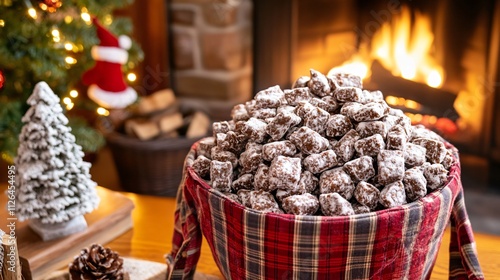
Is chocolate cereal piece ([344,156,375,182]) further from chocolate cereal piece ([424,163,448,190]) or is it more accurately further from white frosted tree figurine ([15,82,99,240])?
white frosted tree figurine ([15,82,99,240])

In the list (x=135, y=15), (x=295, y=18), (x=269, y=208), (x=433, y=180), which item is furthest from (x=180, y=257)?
(x=135, y=15)

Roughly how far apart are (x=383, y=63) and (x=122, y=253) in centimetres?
130

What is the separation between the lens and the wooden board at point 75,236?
954 millimetres

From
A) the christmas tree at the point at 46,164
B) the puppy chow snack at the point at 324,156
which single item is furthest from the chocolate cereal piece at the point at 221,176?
the christmas tree at the point at 46,164

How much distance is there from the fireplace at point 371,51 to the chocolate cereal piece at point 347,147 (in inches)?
51.4

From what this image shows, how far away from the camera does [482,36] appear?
1.91 meters

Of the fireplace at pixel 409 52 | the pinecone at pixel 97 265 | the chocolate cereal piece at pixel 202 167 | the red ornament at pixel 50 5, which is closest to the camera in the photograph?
the chocolate cereal piece at pixel 202 167

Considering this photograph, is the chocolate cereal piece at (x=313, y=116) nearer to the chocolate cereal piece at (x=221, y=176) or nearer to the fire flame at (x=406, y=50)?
the chocolate cereal piece at (x=221, y=176)

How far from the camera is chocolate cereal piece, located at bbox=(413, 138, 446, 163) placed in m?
0.77

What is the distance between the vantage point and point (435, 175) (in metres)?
0.74

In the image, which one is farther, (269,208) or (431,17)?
(431,17)

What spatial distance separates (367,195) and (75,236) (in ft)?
1.68

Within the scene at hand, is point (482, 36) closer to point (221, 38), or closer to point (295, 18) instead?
point (295, 18)

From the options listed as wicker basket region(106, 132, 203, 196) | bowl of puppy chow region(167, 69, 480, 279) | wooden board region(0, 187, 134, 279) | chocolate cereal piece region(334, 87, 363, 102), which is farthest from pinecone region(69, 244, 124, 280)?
wicker basket region(106, 132, 203, 196)
